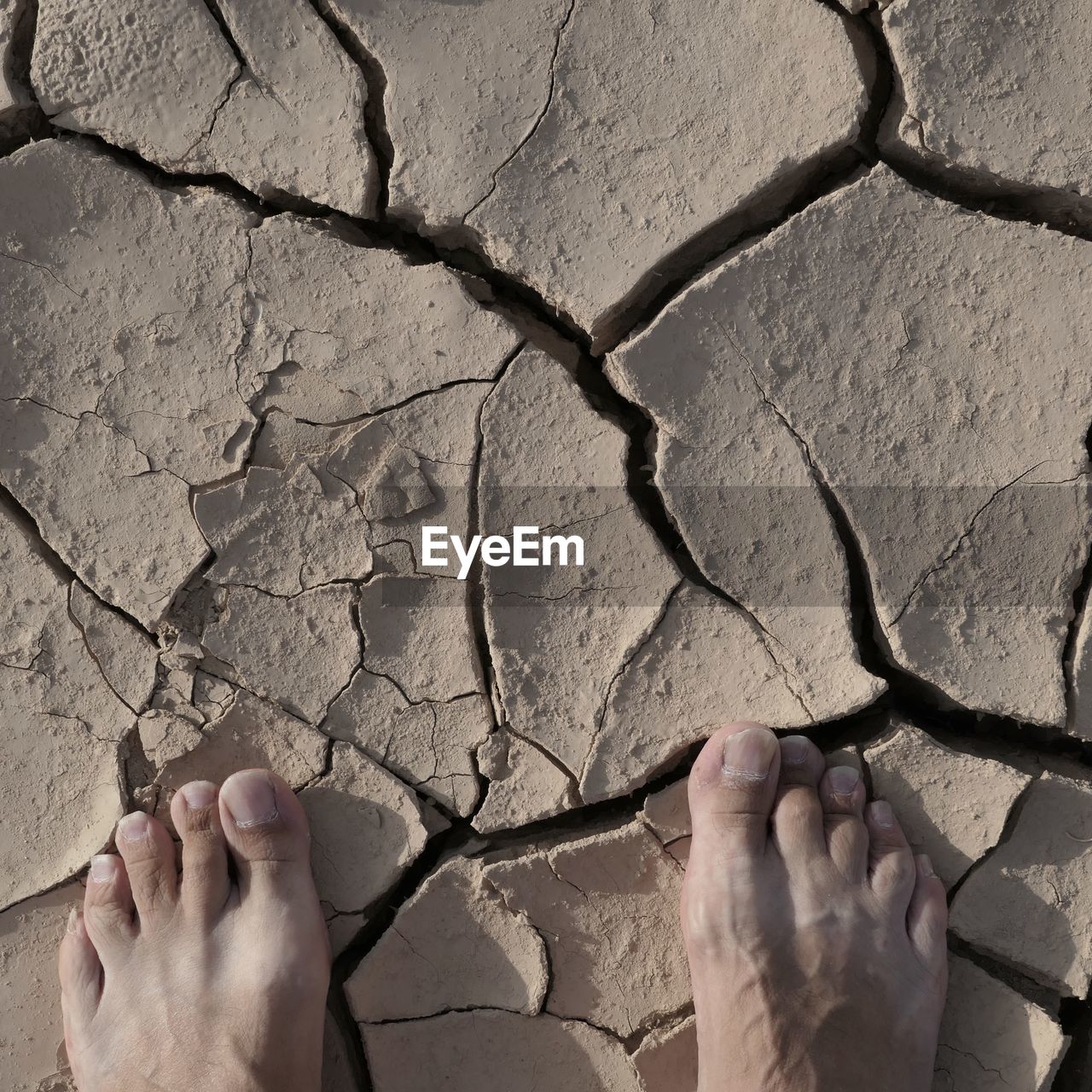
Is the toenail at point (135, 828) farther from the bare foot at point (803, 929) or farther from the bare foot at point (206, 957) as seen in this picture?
the bare foot at point (803, 929)

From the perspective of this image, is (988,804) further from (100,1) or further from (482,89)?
(100,1)

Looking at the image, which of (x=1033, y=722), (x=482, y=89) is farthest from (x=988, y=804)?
(x=482, y=89)

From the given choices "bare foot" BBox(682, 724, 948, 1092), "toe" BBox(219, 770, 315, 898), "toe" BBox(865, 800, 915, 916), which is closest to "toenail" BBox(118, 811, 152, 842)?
"toe" BBox(219, 770, 315, 898)

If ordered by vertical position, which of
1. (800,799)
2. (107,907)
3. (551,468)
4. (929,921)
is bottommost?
(929,921)

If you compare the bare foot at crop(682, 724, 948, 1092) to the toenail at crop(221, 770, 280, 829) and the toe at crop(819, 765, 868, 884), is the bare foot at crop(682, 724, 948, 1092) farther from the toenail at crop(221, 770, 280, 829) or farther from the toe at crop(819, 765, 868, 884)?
the toenail at crop(221, 770, 280, 829)

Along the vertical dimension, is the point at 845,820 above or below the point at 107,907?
below

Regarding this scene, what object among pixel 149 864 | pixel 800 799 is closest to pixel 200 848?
pixel 149 864

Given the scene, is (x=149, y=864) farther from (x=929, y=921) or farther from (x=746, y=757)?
(x=929, y=921)
